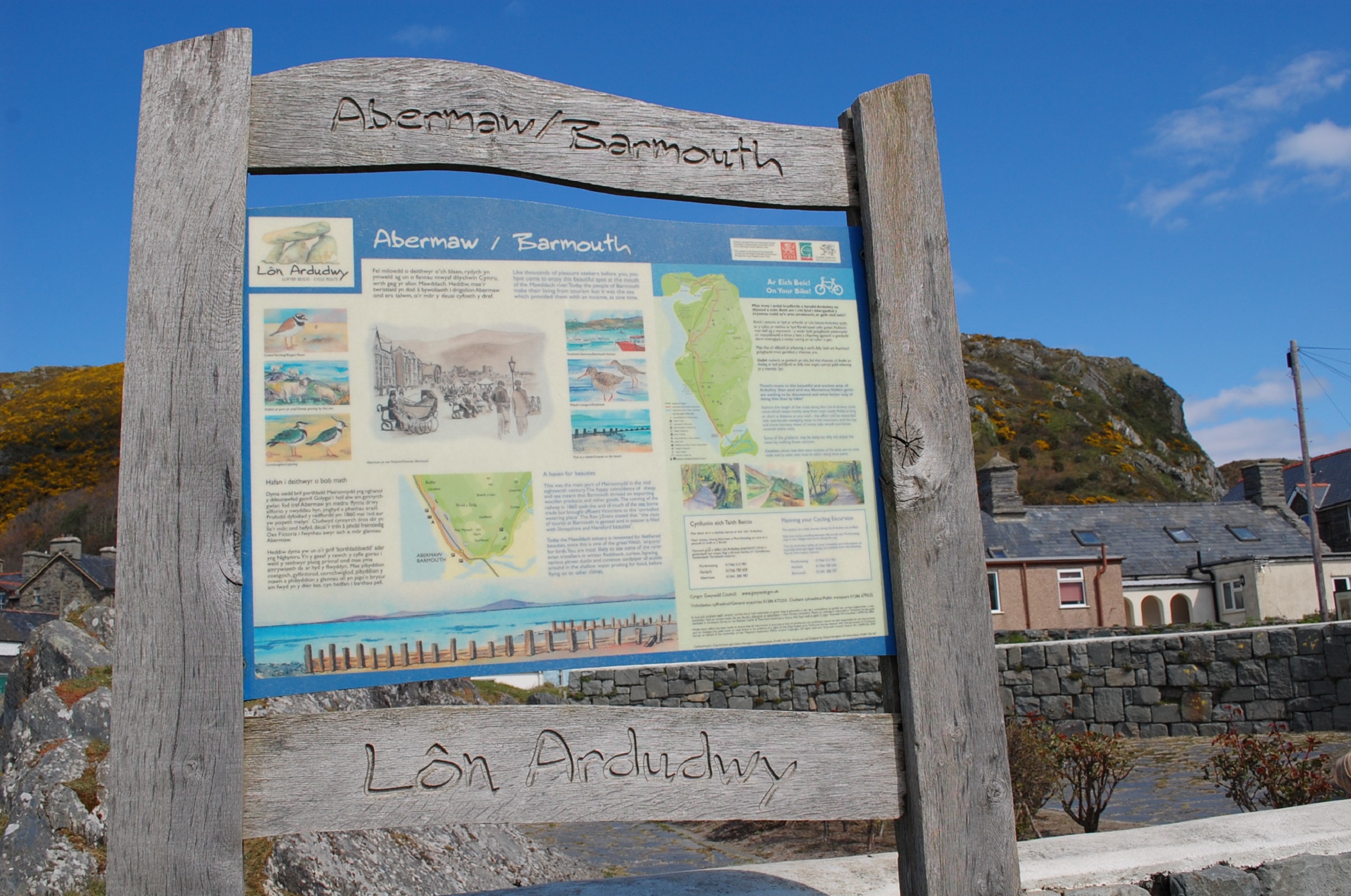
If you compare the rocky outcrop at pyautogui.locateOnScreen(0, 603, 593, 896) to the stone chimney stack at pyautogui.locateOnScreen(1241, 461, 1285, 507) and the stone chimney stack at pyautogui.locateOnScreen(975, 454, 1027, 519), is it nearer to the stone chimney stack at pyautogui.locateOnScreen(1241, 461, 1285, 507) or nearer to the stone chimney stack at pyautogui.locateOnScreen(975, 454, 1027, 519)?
the stone chimney stack at pyautogui.locateOnScreen(975, 454, 1027, 519)

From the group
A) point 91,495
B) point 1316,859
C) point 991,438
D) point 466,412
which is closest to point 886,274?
point 466,412

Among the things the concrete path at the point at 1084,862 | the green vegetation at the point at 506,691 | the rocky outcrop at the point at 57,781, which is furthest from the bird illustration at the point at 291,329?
the green vegetation at the point at 506,691

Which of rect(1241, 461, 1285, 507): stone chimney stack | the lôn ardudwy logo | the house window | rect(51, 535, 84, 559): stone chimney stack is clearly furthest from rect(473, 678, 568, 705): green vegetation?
rect(1241, 461, 1285, 507): stone chimney stack

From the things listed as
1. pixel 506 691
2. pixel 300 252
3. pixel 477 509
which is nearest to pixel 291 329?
pixel 300 252

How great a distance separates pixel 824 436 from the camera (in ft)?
8.75

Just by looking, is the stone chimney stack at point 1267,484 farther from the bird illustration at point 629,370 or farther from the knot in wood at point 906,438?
the bird illustration at point 629,370

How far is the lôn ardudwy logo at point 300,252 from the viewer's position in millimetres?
2365

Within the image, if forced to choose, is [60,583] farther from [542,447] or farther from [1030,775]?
[542,447]

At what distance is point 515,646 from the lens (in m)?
2.35

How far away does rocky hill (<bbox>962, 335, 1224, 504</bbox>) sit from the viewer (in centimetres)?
7044

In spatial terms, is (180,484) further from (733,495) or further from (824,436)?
(824,436)

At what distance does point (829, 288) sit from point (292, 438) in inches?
59.6

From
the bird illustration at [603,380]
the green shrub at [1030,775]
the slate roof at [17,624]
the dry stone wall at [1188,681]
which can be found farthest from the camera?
the slate roof at [17,624]

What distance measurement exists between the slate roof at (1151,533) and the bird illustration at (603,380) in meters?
29.4
